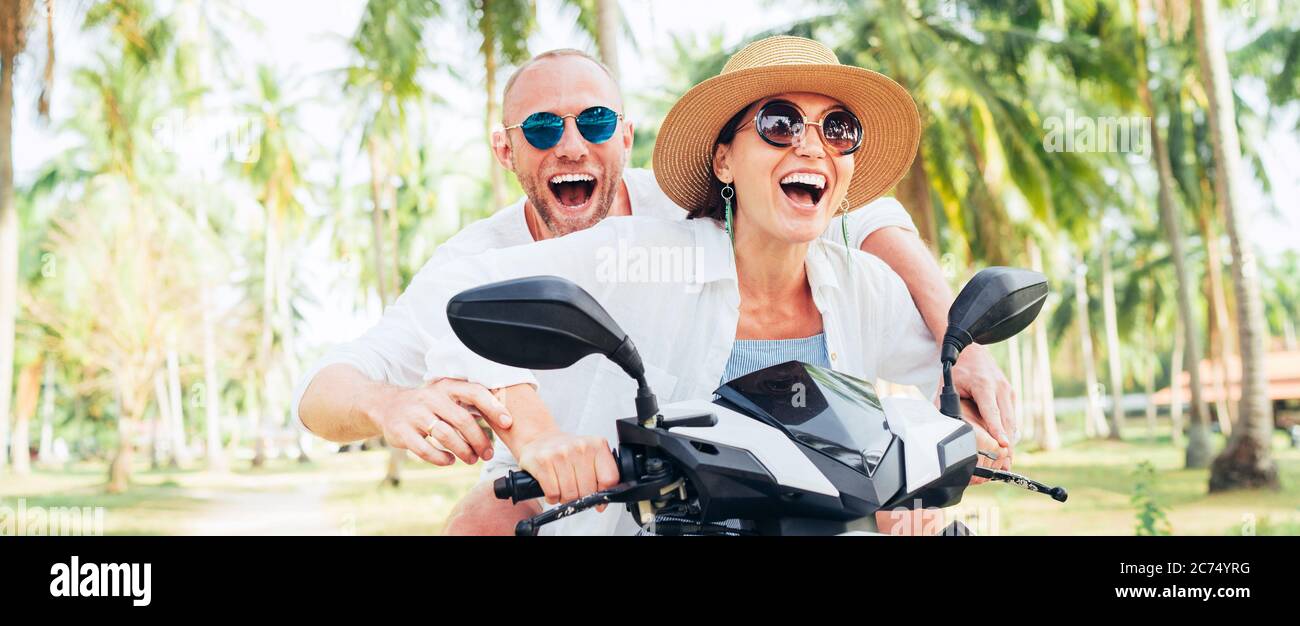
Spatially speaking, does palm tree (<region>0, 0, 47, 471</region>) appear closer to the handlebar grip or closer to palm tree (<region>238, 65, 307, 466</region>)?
the handlebar grip

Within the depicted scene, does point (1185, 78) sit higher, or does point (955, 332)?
point (1185, 78)

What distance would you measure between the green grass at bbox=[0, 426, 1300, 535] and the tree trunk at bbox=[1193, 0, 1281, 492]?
41cm

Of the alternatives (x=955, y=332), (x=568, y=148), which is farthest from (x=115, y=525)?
(x=955, y=332)

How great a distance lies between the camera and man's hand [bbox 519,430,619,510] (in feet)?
4.99

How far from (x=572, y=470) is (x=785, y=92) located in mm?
949

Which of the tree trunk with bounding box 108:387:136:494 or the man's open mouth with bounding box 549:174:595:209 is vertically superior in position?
the man's open mouth with bounding box 549:174:595:209

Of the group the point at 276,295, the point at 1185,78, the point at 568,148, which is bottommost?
the point at 568,148

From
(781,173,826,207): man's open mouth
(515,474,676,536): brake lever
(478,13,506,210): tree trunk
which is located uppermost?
(478,13,506,210): tree trunk

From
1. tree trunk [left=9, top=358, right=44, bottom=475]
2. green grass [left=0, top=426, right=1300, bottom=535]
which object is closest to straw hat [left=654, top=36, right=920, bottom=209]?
green grass [left=0, top=426, right=1300, bottom=535]

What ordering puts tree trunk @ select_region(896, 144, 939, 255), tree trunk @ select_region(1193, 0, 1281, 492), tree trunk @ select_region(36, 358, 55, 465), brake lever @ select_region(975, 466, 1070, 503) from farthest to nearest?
1. tree trunk @ select_region(36, 358, 55, 465)
2. tree trunk @ select_region(896, 144, 939, 255)
3. tree trunk @ select_region(1193, 0, 1281, 492)
4. brake lever @ select_region(975, 466, 1070, 503)

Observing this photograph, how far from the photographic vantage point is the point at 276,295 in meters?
39.8
